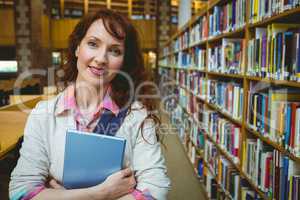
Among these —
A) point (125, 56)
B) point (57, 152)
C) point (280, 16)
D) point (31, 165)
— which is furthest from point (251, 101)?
point (31, 165)

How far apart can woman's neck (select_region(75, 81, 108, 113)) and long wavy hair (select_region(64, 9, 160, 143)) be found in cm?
6

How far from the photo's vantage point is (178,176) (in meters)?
3.34

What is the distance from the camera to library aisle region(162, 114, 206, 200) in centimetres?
289

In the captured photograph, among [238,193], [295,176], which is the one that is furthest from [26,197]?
[238,193]

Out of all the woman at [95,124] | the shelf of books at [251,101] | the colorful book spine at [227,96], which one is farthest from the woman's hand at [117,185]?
the colorful book spine at [227,96]

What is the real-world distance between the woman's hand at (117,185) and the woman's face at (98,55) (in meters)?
0.43

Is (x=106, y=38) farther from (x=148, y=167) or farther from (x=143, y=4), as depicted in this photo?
(x=143, y=4)

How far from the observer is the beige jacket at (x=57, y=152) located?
3.64 ft

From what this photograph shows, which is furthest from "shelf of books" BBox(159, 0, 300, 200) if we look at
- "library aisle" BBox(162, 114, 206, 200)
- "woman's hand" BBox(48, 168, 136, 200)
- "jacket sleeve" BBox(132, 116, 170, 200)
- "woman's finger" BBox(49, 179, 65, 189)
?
"woman's finger" BBox(49, 179, 65, 189)

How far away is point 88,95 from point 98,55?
216mm

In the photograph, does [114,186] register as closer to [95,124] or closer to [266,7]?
[95,124]

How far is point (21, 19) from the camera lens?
907 centimetres

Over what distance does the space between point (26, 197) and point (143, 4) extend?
31.6ft

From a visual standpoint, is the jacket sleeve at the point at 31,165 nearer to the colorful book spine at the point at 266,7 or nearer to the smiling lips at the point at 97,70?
the smiling lips at the point at 97,70
